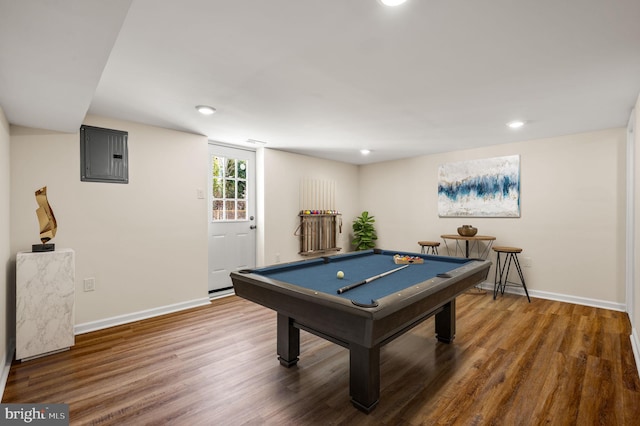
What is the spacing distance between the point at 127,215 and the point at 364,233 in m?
4.03

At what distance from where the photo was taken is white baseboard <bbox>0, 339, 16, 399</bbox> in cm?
208

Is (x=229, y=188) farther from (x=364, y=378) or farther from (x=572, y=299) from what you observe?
(x=572, y=299)

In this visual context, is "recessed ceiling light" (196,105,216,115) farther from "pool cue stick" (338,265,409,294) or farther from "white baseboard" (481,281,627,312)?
"white baseboard" (481,281,627,312)

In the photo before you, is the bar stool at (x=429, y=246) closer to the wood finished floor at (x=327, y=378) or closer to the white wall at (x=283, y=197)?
the wood finished floor at (x=327, y=378)

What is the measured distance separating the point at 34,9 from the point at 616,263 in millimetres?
5631

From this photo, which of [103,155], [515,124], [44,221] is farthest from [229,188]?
[515,124]

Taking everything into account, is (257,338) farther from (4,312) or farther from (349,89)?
(349,89)

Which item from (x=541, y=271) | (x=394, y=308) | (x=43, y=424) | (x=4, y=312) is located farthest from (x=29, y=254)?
(x=541, y=271)

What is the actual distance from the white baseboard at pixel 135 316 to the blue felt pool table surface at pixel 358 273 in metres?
1.98

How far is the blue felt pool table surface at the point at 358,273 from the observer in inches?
76.9

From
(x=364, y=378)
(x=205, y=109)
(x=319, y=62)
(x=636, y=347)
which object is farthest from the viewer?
(x=205, y=109)

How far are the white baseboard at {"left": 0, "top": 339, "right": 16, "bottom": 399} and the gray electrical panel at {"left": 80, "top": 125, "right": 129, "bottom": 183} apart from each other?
5.15ft

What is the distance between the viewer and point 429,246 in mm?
5082
